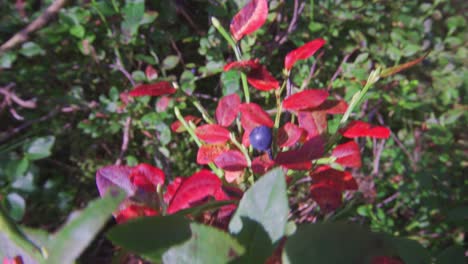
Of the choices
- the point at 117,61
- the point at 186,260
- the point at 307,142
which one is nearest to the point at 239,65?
the point at 307,142

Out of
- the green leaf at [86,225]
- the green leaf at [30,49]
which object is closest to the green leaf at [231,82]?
the green leaf at [30,49]

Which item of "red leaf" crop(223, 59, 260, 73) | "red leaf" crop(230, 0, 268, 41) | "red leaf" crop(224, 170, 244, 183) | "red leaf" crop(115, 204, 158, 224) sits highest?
"red leaf" crop(230, 0, 268, 41)

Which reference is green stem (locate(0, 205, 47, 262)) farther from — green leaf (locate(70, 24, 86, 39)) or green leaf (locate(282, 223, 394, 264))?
green leaf (locate(70, 24, 86, 39))

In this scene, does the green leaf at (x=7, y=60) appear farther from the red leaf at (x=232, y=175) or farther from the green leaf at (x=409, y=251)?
the green leaf at (x=409, y=251)

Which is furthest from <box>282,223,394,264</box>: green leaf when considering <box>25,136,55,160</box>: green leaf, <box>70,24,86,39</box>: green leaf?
<box>70,24,86,39</box>: green leaf

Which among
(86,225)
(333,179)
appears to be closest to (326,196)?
(333,179)

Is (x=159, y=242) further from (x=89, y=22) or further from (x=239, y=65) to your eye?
(x=89, y=22)
